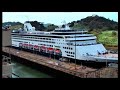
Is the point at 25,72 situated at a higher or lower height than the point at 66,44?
lower

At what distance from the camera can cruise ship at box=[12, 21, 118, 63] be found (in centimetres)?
504

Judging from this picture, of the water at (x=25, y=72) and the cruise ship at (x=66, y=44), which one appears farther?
the water at (x=25, y=72)

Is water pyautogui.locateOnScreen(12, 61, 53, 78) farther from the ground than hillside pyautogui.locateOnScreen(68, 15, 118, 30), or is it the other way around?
hillside pyautogui.locateOnScreen(68, 15, 118, 30)

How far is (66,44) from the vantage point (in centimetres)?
538

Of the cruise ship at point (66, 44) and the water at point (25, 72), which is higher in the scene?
the cruise ship at point (66, 44)

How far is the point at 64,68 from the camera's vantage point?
5016 mm

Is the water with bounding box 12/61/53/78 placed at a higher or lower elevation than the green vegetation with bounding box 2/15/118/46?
lower

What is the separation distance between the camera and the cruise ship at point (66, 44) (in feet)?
16.5

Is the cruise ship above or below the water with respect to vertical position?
above

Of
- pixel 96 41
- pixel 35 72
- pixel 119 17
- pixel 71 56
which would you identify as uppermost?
pixel 119 17

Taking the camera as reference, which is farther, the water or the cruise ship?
the water
